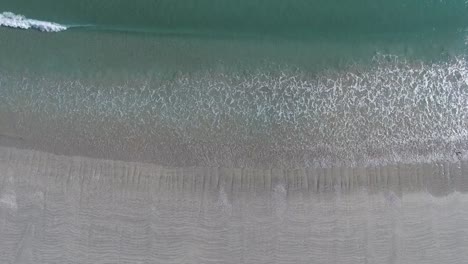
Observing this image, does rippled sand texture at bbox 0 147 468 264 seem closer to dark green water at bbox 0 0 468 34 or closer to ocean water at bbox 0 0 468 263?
ocean water at bbox 0 0 468 263

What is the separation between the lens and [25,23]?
11.3 feet

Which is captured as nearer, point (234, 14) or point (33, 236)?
point (33, 236)

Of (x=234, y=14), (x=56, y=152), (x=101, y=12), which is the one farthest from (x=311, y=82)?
(x=56, y=152)

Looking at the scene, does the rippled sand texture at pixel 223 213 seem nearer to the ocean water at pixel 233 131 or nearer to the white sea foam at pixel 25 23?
the ocean water at pixel 233 131

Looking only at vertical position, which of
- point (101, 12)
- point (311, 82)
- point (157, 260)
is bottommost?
point (157, 260)

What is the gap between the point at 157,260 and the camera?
323 centimetres

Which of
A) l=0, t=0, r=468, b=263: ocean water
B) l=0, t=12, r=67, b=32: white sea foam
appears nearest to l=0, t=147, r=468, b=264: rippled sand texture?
l=0, t=0, r=468, b=263: ocean water

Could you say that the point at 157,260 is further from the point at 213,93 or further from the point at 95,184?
the point at 213,93

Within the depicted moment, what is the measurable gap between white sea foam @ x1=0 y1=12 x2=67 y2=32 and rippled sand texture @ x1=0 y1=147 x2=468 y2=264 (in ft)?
2.53

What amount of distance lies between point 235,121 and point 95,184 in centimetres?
91

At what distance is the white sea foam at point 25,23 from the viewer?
3.45 meters

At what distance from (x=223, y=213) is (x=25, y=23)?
1683 millimetres

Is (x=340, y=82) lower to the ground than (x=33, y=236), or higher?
higher

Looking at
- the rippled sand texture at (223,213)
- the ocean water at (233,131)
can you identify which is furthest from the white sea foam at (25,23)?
the rippled sand texture at (223,213)
